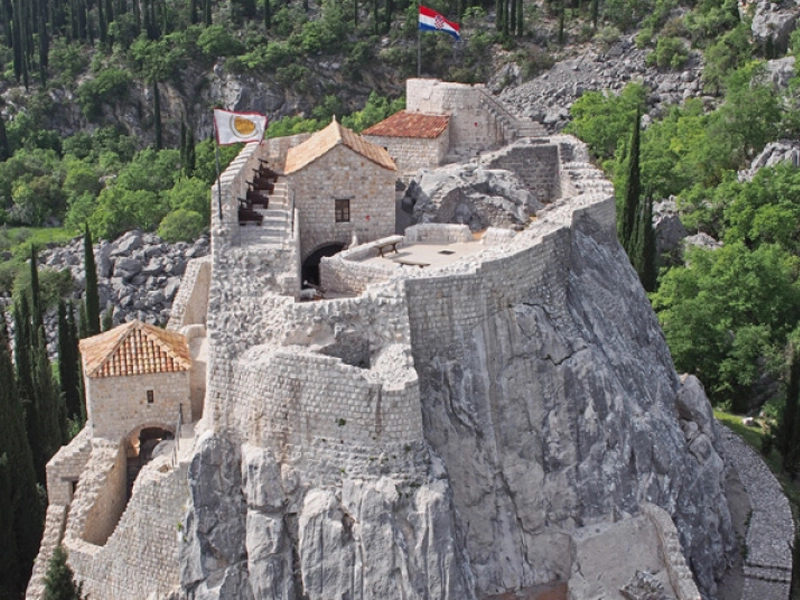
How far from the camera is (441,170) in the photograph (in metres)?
39.2

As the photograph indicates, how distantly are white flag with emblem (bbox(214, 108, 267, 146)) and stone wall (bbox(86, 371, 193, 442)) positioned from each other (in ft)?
21.6

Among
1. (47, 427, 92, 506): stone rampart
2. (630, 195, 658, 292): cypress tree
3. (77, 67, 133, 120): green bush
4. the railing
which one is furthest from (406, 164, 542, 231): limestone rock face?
(77, 67, 133, 120): green bush

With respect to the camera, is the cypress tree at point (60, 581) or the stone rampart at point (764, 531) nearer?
the cypress tree at point (60, 581)

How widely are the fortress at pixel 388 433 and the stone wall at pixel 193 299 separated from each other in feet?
6.11

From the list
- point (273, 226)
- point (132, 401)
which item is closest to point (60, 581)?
point (132, 401)

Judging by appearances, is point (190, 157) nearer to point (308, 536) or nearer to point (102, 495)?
point (102, 495)

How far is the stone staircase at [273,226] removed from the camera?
3216 cm

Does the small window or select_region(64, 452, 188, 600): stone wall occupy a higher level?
the small window

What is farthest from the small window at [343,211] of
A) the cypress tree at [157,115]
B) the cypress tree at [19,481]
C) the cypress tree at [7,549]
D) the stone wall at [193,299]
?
the cypress tree at [157,115]

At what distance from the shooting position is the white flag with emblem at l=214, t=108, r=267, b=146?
32.6m

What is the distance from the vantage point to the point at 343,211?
1428 inches

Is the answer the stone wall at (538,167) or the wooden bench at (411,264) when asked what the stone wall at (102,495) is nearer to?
the wooden bench at (411,264)

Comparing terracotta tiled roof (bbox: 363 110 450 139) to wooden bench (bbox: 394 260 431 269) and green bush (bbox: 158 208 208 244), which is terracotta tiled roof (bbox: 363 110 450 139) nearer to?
wooden bench (bbox: 394 260 431 269)

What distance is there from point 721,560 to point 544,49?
67738mm
